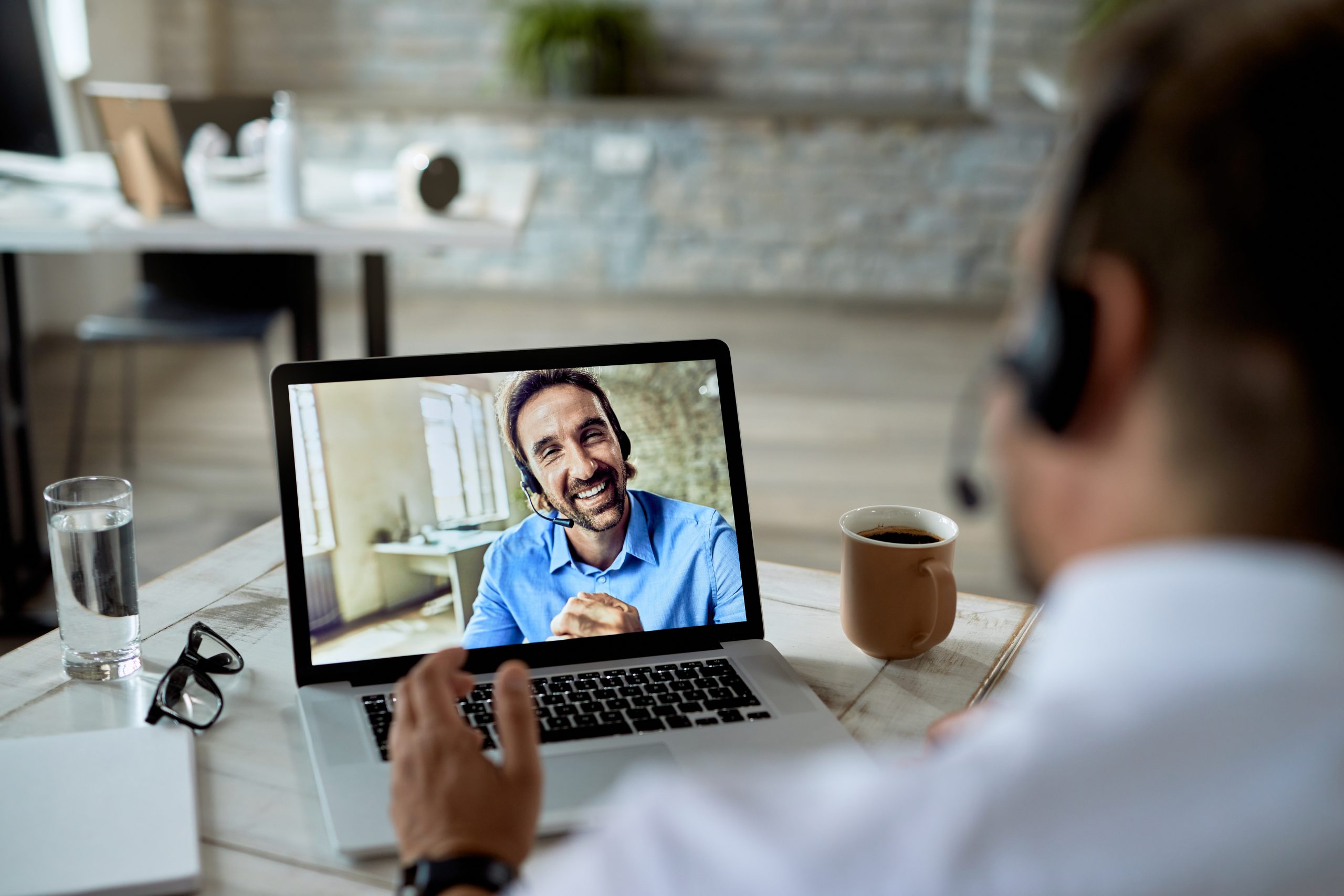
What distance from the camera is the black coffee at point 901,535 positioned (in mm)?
986

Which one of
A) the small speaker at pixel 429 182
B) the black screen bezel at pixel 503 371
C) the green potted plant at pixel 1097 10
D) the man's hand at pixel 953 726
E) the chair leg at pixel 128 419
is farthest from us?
the green potted plant at pixel 1097 10

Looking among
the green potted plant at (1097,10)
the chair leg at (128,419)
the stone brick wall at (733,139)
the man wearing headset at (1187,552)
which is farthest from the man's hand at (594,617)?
the stone brick wall at (733,139)

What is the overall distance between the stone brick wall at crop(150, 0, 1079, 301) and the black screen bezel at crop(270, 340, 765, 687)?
145 inches

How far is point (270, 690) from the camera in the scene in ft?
2.91

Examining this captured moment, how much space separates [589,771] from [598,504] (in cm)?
23

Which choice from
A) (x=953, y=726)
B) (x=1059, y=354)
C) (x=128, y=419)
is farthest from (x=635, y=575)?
(x=128, y=419)

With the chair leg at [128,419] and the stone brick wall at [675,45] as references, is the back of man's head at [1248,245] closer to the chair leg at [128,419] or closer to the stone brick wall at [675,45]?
the chair leg at [128,419]

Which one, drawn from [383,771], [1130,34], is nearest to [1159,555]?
[1130,34]

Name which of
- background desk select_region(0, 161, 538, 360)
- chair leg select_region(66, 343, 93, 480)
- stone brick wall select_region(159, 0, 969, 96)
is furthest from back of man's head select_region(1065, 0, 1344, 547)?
stone brick wall select_region(159, 0, 969, 96)

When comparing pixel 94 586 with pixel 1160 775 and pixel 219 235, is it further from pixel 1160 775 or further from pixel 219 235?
pixel 219 235

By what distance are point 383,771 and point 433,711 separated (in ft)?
0.40

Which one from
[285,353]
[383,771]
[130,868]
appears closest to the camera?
[130,868]

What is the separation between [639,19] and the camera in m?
4.61

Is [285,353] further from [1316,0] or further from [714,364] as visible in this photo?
[1316,0]
